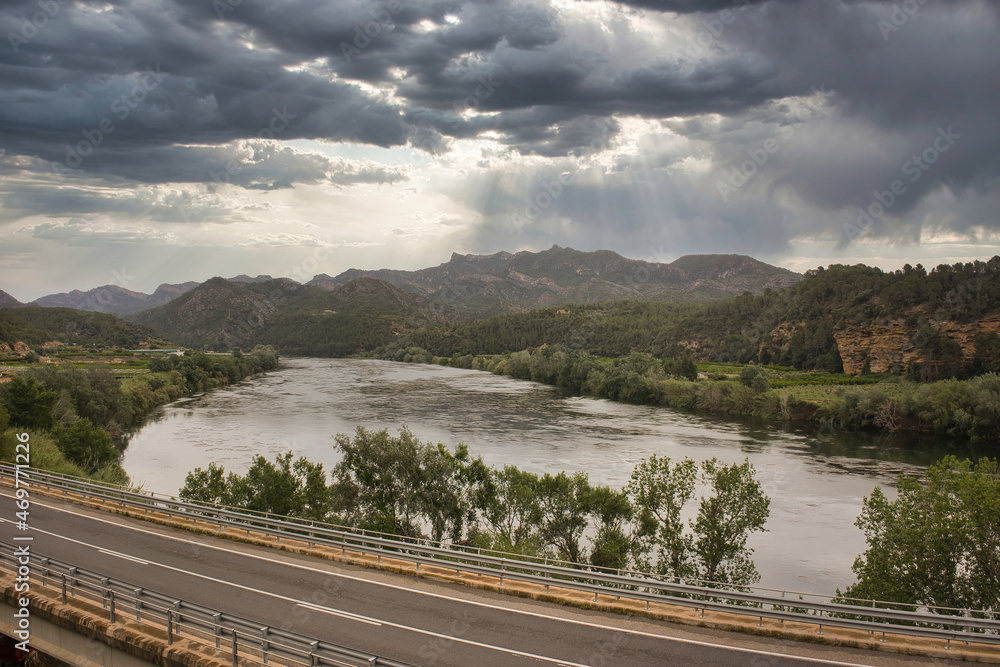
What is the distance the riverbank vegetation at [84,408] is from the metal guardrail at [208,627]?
22.6 metres

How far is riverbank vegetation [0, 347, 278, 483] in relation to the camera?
37812 mm

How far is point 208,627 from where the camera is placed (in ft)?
43.0

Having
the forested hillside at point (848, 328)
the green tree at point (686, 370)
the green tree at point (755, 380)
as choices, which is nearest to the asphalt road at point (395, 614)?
the green tree at point (755, 380)

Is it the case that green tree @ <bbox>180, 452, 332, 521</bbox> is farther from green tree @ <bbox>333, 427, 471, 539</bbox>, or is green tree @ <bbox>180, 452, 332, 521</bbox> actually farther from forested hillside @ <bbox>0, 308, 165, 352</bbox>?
forested hillside @ <bbox>0, 308, 165, 352</bbox>

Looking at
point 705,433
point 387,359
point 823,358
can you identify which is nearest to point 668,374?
point 823,358

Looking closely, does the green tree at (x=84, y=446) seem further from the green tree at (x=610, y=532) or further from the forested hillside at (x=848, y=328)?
the forested hillside at (x=848, y=328)

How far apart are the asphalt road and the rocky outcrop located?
87341mm

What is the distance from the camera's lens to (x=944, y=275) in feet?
309

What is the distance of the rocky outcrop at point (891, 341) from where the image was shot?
8262cm

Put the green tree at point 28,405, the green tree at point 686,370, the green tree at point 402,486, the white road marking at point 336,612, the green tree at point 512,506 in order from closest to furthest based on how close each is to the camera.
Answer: the white road marking at point 336,612, the green tree at point 512,506, the green tree at point 402,486, the green tree at point 28,405, the green tree at point 686,370

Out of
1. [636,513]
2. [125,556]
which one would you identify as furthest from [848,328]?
[125,556]

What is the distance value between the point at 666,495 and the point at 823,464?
28.7 m

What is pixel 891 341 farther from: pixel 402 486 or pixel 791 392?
pixel 402 486

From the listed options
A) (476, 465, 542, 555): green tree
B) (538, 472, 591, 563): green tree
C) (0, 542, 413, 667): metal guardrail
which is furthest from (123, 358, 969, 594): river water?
(0, 542, 413, 667): metal guardrail
